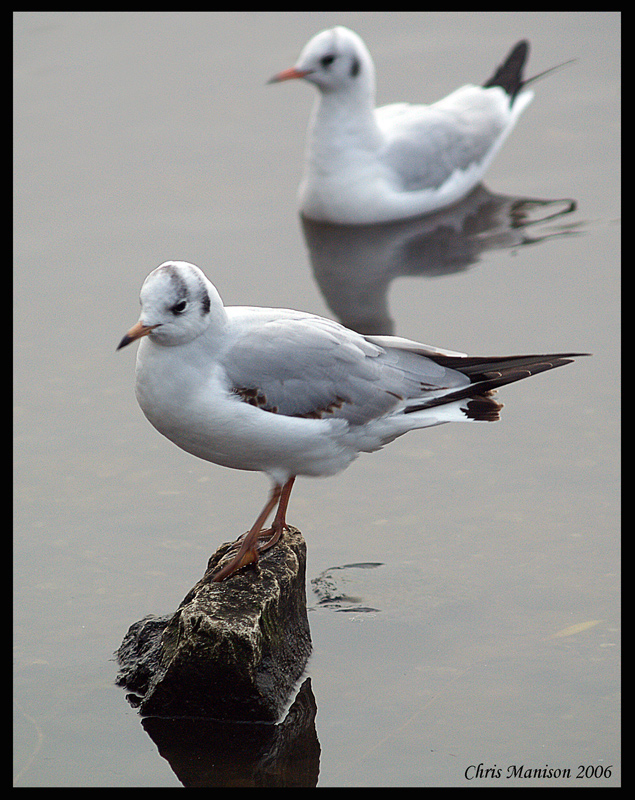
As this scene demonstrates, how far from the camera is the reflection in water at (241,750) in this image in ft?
14.5

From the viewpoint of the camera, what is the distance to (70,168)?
942cm

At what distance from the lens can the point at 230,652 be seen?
4.47 metres

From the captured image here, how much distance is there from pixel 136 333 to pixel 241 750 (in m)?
1.64

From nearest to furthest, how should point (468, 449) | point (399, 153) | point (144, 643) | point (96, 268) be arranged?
point (144, 643) < point (468, 449) < point (96, 268) < point (399, 153)

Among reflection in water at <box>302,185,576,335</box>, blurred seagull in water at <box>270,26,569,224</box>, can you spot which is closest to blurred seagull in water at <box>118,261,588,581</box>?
reflection in water at <box>302,185,576,335</box>

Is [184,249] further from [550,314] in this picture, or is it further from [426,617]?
[426,617]

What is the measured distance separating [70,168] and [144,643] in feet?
17.8

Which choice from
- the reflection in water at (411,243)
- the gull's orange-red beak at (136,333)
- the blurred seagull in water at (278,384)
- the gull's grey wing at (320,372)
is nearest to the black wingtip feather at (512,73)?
the reflection in water at (411,243)

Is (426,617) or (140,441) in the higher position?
(140,441)

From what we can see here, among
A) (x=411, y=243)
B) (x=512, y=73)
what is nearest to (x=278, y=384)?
(x=411, y=243)

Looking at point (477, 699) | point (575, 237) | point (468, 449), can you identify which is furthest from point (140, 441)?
point (575, 237)

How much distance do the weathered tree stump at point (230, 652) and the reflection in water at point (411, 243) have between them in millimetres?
3188

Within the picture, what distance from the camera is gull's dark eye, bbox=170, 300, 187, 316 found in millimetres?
4273

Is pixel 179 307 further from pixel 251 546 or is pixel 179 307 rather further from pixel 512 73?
pixel 512 73
